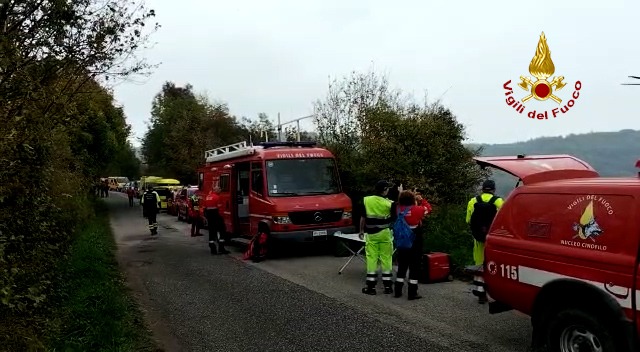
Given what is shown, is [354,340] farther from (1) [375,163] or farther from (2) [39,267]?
(1) [375,163]

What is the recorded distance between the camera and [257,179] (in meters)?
14.0

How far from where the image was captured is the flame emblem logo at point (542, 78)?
11.5 m

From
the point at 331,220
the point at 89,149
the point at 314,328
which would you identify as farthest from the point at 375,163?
the point at 89,149

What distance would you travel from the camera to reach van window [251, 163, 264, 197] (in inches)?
539

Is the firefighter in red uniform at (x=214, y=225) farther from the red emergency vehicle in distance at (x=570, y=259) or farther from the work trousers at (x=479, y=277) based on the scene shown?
the red emergency vehicle in distance at (x=570, y=259)

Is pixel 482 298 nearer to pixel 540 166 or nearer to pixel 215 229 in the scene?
pixel 540 166

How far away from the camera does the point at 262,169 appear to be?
13.7 metres

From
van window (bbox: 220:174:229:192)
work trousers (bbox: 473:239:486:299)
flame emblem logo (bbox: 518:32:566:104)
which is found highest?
flame emblem logo (bbox: 518:32:566:104)

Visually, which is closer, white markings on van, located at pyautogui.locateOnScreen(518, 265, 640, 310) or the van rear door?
white markings on van, located at pyautogui.locateOnScreen(518, 265, 640, 310)

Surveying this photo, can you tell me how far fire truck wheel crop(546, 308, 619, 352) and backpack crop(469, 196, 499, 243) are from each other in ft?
9.61

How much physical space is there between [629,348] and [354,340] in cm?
287

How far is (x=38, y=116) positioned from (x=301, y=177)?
23.8 feet

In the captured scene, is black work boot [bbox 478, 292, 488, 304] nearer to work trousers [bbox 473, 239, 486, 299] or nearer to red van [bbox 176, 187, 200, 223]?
work trousers [bbox 473, 239, 486, 299]

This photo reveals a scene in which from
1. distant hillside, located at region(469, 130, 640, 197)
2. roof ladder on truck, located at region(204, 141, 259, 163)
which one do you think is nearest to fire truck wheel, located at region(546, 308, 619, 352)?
distant hillside, located at region(469, 130, 640, 197)
